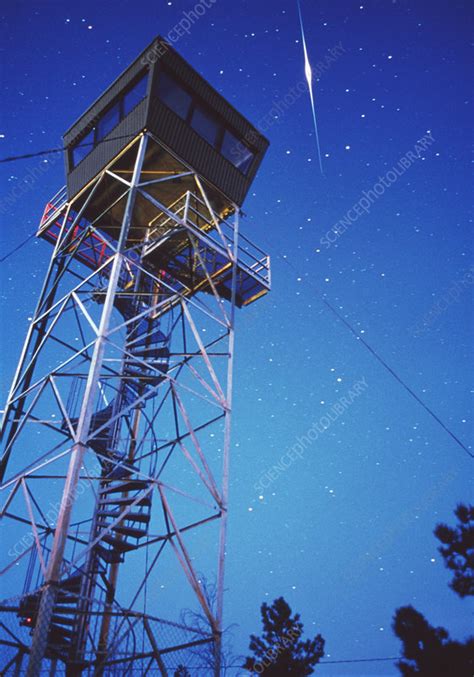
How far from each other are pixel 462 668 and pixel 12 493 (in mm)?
10294

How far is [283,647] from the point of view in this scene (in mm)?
21906

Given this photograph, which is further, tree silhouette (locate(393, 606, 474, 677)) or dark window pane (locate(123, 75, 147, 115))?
dark window pane (locate(123, 75, 147, 115))

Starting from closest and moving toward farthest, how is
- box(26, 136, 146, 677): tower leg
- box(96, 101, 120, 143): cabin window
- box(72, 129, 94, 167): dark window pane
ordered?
box(26, 136, 146, 677): tower leg, box(96, 101, 120, 143): cabin window, box(72, 129, 94, 167): dark window pane

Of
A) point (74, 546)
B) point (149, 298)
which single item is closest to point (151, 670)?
point (74, 546)

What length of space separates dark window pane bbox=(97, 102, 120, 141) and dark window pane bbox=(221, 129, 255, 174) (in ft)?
9.79

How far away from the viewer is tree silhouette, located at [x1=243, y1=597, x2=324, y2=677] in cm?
2097

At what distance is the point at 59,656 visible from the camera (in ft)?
31.2

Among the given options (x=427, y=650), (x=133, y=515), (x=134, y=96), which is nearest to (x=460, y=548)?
(x=427, y=650)

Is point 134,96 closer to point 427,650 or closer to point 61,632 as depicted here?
point 61,632

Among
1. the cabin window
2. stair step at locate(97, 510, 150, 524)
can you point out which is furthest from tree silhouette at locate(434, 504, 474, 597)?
the cabin window

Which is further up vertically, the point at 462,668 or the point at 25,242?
the point at 25,242

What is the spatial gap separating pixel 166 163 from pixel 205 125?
1.70 meters

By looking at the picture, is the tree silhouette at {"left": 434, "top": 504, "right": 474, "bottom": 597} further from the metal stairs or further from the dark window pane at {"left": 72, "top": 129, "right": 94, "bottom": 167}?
the dark window pane at {"left": 72, "top": 129, "right": 94, "bottom": 167}

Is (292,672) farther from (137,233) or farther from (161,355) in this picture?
(137,233)
